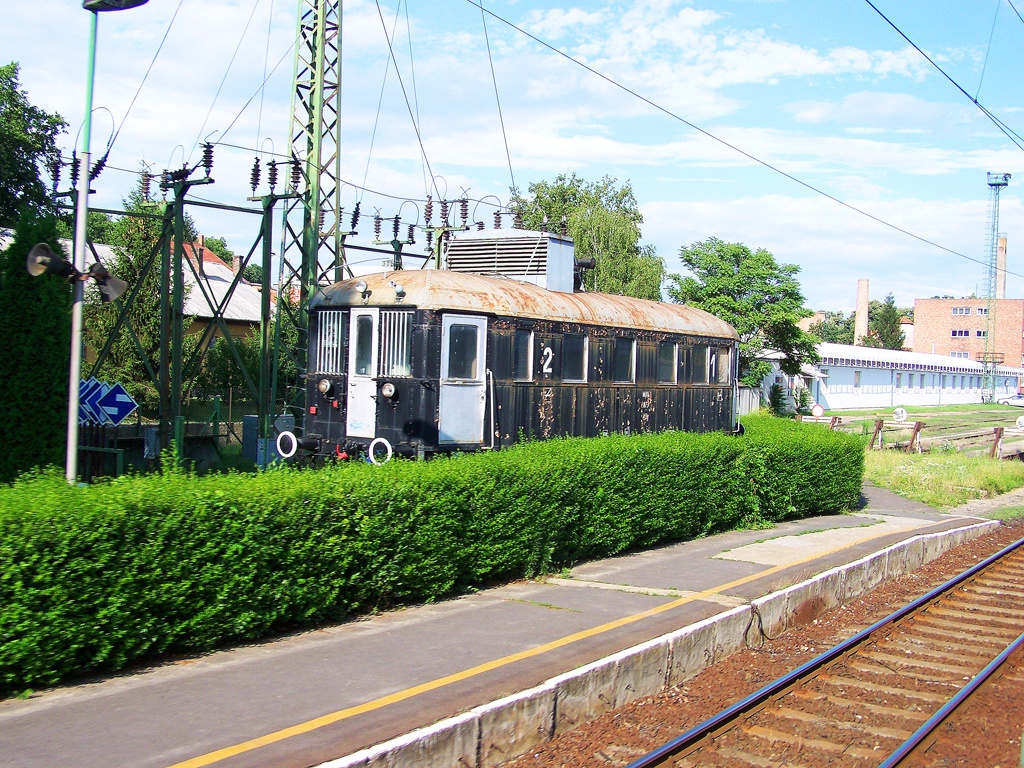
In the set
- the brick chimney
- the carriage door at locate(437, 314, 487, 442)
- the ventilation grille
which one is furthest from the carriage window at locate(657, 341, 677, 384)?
the brick chimney

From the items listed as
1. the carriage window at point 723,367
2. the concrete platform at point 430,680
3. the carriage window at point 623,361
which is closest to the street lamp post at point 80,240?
the concrete platform at point 430,680

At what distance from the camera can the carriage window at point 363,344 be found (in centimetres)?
1356

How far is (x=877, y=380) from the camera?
215 feet

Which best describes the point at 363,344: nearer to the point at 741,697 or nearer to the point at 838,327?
the point at 741,697

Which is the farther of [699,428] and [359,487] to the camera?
[699,428]

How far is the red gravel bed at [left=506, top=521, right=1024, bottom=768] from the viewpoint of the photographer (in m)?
6.27

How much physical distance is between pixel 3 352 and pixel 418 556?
299 inches

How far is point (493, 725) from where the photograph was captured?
19.3 ft

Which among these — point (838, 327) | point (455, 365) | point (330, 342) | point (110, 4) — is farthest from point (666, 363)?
point (838, 327)

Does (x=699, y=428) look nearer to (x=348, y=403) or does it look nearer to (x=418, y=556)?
(x=348, y=403)

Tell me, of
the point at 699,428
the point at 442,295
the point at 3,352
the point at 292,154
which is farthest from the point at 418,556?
the point at 292,154

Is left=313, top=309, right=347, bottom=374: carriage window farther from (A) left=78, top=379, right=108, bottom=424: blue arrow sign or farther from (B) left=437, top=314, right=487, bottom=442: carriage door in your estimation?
(A) left=78, top=379, right=108, bottom=424: blue arrow sign

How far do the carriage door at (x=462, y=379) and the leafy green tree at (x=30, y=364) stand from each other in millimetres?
5636

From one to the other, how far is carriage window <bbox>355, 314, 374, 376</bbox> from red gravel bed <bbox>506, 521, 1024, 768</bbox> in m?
7.33
